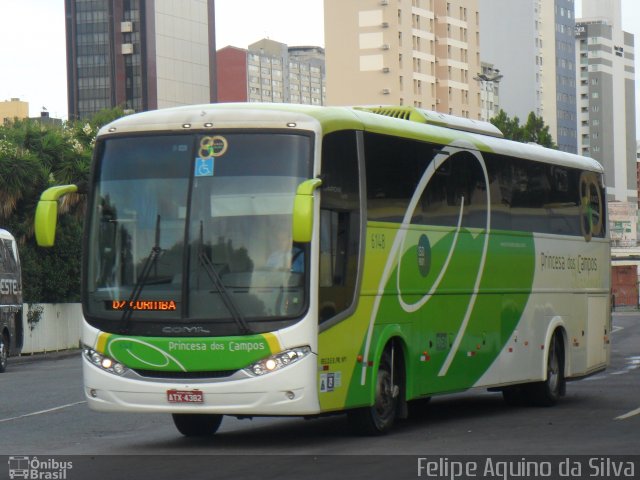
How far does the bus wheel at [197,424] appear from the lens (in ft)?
53.3

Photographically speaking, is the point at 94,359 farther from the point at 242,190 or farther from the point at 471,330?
the point at 471,330

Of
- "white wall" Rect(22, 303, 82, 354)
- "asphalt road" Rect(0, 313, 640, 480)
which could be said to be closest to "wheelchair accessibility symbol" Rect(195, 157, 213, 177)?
"asphalt road" Rect(0, 313, 640, 480)

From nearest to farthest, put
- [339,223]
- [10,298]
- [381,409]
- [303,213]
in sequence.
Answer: [303,213] → [339,223] → [381,409] → [10,298]

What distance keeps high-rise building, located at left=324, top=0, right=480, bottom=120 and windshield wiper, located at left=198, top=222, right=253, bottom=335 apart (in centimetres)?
13083

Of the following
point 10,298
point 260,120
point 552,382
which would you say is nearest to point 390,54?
point 10,298

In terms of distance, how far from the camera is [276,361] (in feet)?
45.9

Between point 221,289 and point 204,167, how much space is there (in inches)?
47.0

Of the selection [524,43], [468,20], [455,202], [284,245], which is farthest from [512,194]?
[524,43]

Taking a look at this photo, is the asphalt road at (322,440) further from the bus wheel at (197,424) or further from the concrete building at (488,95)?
the concrete building at (488,95)

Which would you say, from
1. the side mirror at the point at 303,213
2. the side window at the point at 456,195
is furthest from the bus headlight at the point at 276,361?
the side window at the point at 456,195

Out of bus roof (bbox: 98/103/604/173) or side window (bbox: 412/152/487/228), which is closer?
bus roof (bbox: 98/103/604/173)

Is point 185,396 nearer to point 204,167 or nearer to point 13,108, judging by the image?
point 204,167

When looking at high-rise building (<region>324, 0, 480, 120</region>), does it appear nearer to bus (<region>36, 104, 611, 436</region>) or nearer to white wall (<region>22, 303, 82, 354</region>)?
white wall (<region>22, 303, 82, 354</region>)

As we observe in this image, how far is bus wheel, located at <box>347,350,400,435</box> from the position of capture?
50.7 ft
